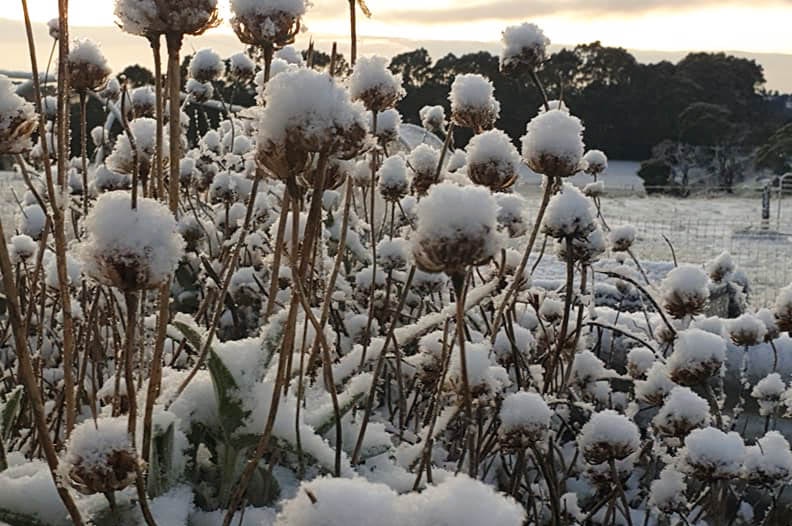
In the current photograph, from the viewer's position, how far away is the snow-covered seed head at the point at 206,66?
5.73 feet

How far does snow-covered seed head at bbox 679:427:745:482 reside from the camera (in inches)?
37.0

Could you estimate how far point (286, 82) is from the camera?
0.57 m

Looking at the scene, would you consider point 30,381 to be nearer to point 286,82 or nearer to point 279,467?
point 286,82

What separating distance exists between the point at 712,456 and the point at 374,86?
1.73ft

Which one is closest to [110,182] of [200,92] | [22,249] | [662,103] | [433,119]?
[22,249]

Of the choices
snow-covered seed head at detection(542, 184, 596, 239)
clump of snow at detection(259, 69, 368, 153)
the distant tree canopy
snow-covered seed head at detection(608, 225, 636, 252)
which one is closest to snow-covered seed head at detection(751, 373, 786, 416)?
snow-covered seed head at detection(608, 225, 636, 252)

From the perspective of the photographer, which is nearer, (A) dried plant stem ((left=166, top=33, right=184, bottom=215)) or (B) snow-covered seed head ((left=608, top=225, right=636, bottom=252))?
(A) dried plant stem ((left=166, top=33, right=184, bottom=215))

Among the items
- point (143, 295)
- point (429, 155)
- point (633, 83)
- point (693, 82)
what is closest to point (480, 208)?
point (143, 295)

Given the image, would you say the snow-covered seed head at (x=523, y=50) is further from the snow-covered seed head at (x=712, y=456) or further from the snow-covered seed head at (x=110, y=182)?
the snow-covered seed head at (x=110, y=182)

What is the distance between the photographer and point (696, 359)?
3.34ft

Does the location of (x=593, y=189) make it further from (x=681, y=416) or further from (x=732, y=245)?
(x=732, y=245)

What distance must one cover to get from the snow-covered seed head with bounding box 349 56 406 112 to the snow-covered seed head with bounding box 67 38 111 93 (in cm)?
28

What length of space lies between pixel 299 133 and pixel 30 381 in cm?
21

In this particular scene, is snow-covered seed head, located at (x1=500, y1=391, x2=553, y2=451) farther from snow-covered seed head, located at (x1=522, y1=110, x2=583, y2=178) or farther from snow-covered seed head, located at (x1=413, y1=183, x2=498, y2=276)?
snow-covered seed head, located at (x1=413, y1=183, x2=498, y2=276)
